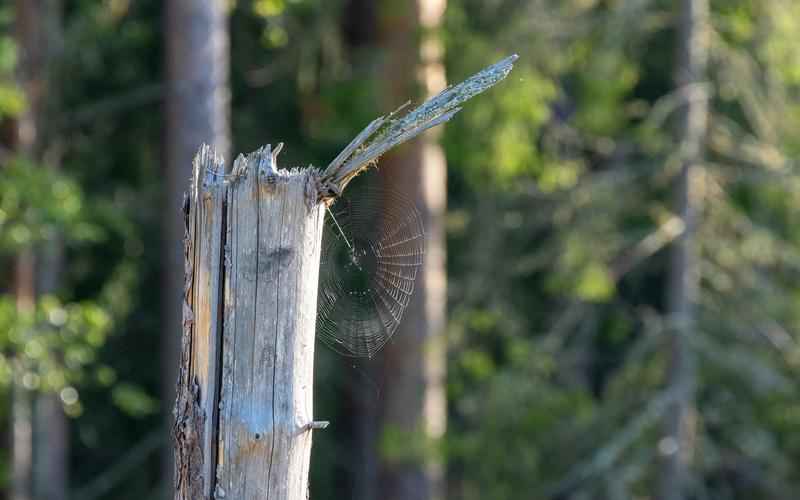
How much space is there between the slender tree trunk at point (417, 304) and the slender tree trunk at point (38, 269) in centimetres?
322

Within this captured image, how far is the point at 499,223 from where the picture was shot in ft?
44.0

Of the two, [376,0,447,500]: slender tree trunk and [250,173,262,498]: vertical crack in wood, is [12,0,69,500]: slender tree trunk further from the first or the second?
[250,173,262,498]: vertical crack in wood

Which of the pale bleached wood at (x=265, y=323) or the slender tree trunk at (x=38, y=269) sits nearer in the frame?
the pale bleached wood at (x=265, y=323)

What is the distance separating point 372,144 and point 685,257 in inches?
291

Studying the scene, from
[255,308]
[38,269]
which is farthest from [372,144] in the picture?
[38,269]

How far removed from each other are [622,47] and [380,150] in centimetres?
837

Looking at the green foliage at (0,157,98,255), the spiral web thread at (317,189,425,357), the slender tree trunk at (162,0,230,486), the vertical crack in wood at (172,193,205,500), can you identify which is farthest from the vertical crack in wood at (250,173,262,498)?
the green foliage at (0,157,98,255)

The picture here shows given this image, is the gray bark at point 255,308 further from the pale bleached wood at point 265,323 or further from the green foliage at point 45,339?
the green foliage at point 45,339

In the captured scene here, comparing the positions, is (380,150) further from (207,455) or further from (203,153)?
(207,455)

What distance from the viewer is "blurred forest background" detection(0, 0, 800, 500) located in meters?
9.82

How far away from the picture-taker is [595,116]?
432 inches

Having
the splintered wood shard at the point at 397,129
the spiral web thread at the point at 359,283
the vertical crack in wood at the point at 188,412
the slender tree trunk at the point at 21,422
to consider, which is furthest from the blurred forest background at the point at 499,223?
the splintered wood shard at the point at 397,129

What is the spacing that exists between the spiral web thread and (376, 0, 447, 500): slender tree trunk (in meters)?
6.61

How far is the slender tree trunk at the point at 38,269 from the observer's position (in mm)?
10430
